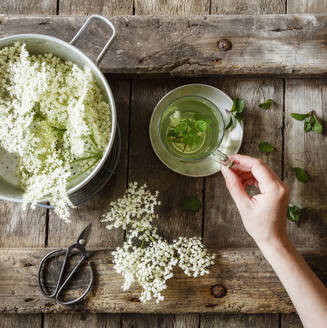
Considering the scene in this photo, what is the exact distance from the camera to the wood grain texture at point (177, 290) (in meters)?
0.94

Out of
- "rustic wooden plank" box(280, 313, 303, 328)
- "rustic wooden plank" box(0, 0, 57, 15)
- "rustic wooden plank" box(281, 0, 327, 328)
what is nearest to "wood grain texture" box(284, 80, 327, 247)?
"rustic wooden plank" box(281, 0, 327, 328)

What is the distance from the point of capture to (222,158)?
0.90m

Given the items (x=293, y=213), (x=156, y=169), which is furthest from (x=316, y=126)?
(x=156, y=169)

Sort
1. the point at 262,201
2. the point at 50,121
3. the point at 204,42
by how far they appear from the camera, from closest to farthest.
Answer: the point at 50,121, the point at 262,201, the point at 204,42

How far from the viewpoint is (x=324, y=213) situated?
3.32ft

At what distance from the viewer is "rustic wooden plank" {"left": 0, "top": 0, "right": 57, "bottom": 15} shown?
101cm

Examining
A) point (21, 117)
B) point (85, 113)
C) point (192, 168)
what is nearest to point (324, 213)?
point (192, 168)

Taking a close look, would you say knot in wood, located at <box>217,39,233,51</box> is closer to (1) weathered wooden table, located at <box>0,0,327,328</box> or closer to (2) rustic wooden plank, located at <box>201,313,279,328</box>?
(1) weathered wooden table, located at <box>0,0,327,328</box>

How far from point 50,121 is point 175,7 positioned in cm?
53

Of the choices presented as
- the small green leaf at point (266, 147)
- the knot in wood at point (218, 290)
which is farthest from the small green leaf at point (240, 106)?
the knot in wood at point (218, 290)

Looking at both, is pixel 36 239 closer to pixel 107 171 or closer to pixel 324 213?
pixel 107 171

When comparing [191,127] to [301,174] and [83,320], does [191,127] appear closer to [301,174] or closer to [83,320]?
[301,174]

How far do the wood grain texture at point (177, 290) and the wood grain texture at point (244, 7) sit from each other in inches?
26.1

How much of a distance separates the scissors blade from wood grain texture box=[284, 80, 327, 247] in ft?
1.80
